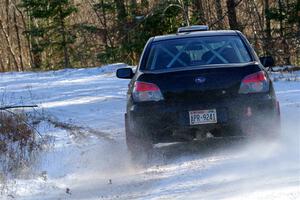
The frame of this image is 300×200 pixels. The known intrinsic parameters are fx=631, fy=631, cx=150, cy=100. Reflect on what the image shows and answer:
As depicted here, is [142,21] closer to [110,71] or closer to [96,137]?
[110,71]

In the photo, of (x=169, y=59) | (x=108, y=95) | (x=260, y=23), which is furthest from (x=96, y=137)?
(x=260, y=23)

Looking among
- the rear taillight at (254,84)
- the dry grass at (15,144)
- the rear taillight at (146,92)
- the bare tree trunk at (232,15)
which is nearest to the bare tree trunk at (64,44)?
the bare tree trunk at (232,15)

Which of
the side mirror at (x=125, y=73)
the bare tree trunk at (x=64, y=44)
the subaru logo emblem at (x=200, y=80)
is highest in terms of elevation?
the subaru logo emblem at (x=200, y=80)

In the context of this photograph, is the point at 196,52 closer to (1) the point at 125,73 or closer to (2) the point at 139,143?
(1) the point at 125,73

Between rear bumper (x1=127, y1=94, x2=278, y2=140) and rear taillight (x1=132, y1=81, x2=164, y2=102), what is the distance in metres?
0.08

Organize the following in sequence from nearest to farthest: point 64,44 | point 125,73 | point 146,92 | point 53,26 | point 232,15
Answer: point 146,92 < point 125,73 < point 232,15 < point 53,26 < point 64,44

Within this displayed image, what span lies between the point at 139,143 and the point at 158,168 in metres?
0.43

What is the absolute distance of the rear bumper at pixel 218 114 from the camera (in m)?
7.28

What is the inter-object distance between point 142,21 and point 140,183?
867 inches

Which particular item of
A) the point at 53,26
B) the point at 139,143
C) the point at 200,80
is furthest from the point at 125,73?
the point at 53,26

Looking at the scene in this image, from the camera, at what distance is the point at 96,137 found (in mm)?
9570

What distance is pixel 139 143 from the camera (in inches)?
296

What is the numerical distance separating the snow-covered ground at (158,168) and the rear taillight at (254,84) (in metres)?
0.71

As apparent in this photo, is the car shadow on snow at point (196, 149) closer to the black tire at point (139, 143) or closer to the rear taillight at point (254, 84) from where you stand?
the black tire at point (139, 143)
